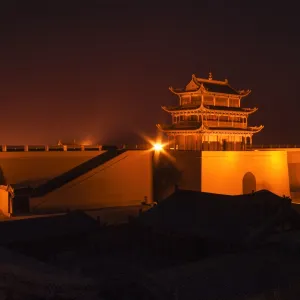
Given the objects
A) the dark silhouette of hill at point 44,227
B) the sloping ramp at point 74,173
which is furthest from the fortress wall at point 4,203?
the dark silhouette of hill at point 44,227

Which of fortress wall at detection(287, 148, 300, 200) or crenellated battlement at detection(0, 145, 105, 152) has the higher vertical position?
crenellated battlement at detection(0, 145, 105, 152)

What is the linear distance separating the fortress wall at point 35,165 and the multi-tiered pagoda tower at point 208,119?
7.88m

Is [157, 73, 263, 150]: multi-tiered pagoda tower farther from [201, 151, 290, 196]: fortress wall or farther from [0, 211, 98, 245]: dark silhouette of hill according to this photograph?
[0, 211, 98, 245]: dark silhouette of hill

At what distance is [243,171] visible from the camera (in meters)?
35.8

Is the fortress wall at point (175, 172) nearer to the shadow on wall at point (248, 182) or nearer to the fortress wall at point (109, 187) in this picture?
the fortress wall at point (109, 187)

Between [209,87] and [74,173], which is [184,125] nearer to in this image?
[209,87]

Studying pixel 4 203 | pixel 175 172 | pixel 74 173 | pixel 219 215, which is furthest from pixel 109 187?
pixel 219 215

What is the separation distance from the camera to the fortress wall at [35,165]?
1236 inches

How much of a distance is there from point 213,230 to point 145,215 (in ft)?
12.8

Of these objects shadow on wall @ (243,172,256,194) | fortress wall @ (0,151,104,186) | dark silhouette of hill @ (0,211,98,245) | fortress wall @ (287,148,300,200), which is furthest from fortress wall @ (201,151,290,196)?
dark silhouette of hill @ (0,211,98,245)

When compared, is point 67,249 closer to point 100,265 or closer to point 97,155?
point 100,265

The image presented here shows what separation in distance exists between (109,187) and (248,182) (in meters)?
11.2

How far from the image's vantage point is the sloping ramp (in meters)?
30.2

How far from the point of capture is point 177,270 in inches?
575
